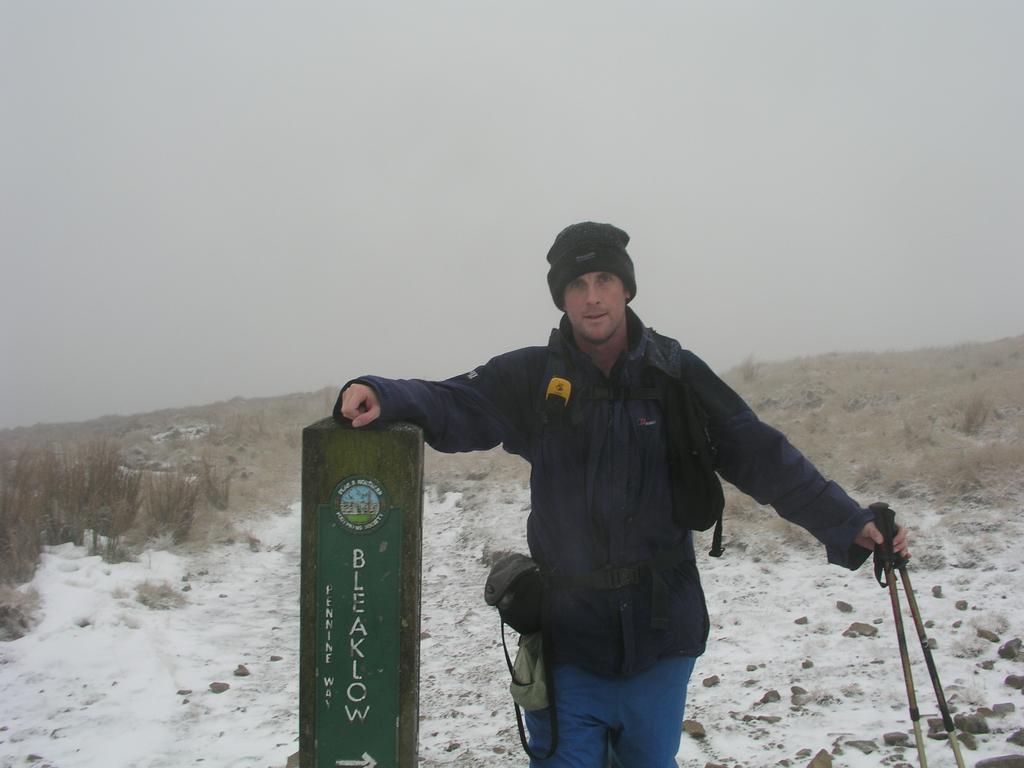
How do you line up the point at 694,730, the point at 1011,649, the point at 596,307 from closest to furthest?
1. the point at 596,307
2. the point at 694,730
3. the point at 1011,649

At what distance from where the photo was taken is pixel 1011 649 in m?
4.36

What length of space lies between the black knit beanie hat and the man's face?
0.03 m

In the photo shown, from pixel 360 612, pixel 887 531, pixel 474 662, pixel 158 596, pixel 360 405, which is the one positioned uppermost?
pixel 360 405

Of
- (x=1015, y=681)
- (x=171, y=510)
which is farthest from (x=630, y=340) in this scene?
(x=171, y=510)

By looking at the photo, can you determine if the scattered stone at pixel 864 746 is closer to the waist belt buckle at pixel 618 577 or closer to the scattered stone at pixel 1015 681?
the scattered stone at pixel 1015 681

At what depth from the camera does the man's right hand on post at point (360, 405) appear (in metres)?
2.29

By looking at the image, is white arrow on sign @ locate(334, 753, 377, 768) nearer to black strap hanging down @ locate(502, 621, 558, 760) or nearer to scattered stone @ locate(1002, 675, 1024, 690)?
black strap hanging down @ locate(502, 621, 558, 760)

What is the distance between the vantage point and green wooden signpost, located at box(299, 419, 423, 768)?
235cm

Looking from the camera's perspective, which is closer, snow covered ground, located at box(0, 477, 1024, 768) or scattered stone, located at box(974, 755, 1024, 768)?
scattered stone, located at box(974, 755, 1024, 768)

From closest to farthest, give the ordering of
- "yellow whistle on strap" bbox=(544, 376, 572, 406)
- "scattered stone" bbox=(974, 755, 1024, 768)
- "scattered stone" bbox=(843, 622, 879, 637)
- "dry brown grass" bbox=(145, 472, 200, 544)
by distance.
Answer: "yellow whistle on strap" bbox=(544, 376, 572, 406), "scattered stone" bbox=(974, 755, 1024, 768), "scattered stone" bbox=(843, 622, 879, 637), "dry brown grass" bbox=(145, 472, 200, 544)

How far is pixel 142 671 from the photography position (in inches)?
194

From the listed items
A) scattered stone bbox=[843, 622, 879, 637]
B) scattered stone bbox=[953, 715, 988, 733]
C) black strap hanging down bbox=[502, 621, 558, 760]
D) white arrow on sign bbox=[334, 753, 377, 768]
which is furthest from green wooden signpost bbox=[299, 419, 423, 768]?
scattered stone bbox=[843, 622, 879, 637]

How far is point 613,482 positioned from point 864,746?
2423mm

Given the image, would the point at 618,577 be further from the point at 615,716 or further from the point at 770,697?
the point at 770,697
